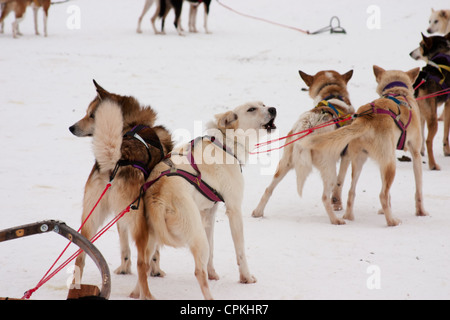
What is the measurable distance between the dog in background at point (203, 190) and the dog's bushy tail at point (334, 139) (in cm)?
81

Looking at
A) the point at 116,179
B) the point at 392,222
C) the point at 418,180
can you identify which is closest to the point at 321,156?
the point at 392,222

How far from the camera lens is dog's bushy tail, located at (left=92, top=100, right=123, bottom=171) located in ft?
10.4

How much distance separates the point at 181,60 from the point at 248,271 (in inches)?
326

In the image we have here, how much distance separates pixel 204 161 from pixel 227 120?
0.42 metres

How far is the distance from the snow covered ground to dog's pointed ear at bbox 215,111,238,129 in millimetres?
1066

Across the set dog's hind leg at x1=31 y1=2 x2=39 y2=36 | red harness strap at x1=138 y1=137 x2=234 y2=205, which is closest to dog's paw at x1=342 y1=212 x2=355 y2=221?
red harness strap at x1=138 y1=137 x2=234 y2=205

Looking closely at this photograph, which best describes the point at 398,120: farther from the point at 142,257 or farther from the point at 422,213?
the point at 142,257

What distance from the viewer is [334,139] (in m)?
4.64

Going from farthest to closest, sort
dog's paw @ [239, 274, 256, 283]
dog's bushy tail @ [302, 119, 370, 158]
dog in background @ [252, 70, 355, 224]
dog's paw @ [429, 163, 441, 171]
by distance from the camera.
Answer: dog's paw @ [429, 163, 441, 171] < dog in background @ [252, 70, 355, 224] < dog's bushy tail @ [302, 119, 370, 158] < dog's paw @ [239, 274, 256, 283]

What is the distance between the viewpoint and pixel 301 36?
13.3m

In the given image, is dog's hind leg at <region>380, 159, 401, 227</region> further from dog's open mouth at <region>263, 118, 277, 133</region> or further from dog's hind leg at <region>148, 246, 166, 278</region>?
dog's hind leg at <region>148, 246, 166, 278</region>

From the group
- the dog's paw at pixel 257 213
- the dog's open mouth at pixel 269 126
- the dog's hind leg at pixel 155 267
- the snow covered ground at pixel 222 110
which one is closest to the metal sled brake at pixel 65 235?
the snow covered ground at pixel 222 110

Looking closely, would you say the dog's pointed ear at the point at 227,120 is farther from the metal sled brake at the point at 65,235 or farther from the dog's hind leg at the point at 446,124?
the dog's hind leg at the point at 446,124

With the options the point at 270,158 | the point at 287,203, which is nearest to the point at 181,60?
the point at 270,158
